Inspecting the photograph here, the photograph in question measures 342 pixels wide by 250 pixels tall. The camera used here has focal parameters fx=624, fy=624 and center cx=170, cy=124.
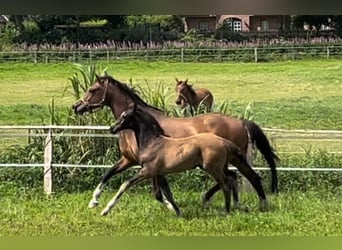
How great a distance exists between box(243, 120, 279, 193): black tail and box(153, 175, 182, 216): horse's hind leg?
33 centimetres

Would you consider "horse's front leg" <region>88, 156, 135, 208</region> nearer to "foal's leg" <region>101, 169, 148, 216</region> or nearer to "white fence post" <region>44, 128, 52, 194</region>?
"foal's leg" <region>101, 169, 148, 216</region>

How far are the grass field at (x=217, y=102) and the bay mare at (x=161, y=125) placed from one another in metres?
0.04

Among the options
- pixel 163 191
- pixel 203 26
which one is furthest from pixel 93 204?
pixel 203 26

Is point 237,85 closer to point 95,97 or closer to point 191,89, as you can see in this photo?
point 191,89

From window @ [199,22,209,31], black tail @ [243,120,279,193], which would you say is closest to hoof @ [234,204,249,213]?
black tail @ [243,120,279,193]

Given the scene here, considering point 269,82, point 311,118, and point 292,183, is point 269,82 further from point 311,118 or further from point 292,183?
point 292,183

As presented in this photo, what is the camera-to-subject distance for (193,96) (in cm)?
209

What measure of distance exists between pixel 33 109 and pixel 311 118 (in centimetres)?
92

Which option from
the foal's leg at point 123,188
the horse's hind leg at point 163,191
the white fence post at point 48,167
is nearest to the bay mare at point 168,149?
the foal's leg at point 123,188

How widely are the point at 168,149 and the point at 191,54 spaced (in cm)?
30

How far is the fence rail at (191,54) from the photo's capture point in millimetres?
1849
